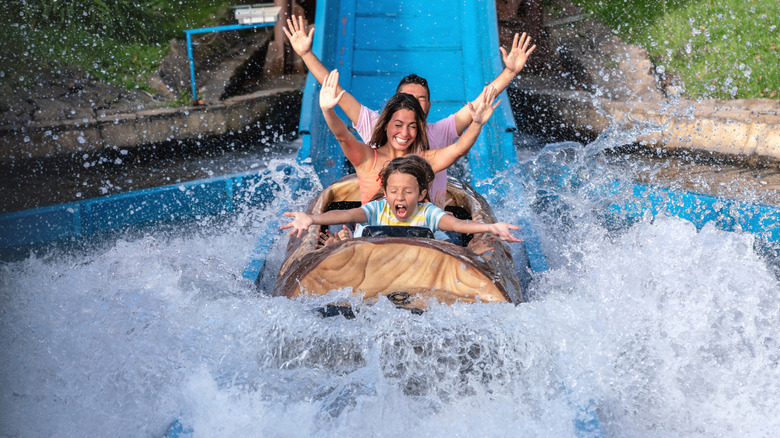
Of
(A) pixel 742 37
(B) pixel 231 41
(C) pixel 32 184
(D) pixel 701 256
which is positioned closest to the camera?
(D) pixel 701 256

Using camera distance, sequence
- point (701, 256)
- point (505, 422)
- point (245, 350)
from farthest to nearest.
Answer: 1. point (701, 256)
2. point (245, 350)
3. point (505, 422)

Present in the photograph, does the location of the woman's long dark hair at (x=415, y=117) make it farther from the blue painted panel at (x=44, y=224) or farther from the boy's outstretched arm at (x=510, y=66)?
the blue painted panel at (x=44, y=224)

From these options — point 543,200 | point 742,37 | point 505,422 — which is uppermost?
point 742,37

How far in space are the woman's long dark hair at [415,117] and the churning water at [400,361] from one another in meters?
0.93

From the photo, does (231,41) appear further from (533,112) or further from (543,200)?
(543,200)

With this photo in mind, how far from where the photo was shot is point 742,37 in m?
6.24

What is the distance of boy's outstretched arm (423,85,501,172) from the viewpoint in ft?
8.73

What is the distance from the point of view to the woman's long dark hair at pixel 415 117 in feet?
9.09

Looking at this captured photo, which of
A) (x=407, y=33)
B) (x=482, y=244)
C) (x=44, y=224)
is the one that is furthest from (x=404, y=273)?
(x=407, y=33)

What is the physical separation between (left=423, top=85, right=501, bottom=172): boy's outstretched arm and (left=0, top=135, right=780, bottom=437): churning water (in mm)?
768

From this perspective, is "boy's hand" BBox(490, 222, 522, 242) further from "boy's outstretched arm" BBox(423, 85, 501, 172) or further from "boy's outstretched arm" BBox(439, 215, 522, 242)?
"boy's outstretched arm" BBox(423, 85, 501, 172)

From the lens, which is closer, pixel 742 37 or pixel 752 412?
pixel 752 412

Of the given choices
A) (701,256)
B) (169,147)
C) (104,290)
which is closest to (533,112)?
(169,147)

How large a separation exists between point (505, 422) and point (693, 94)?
494 cm
